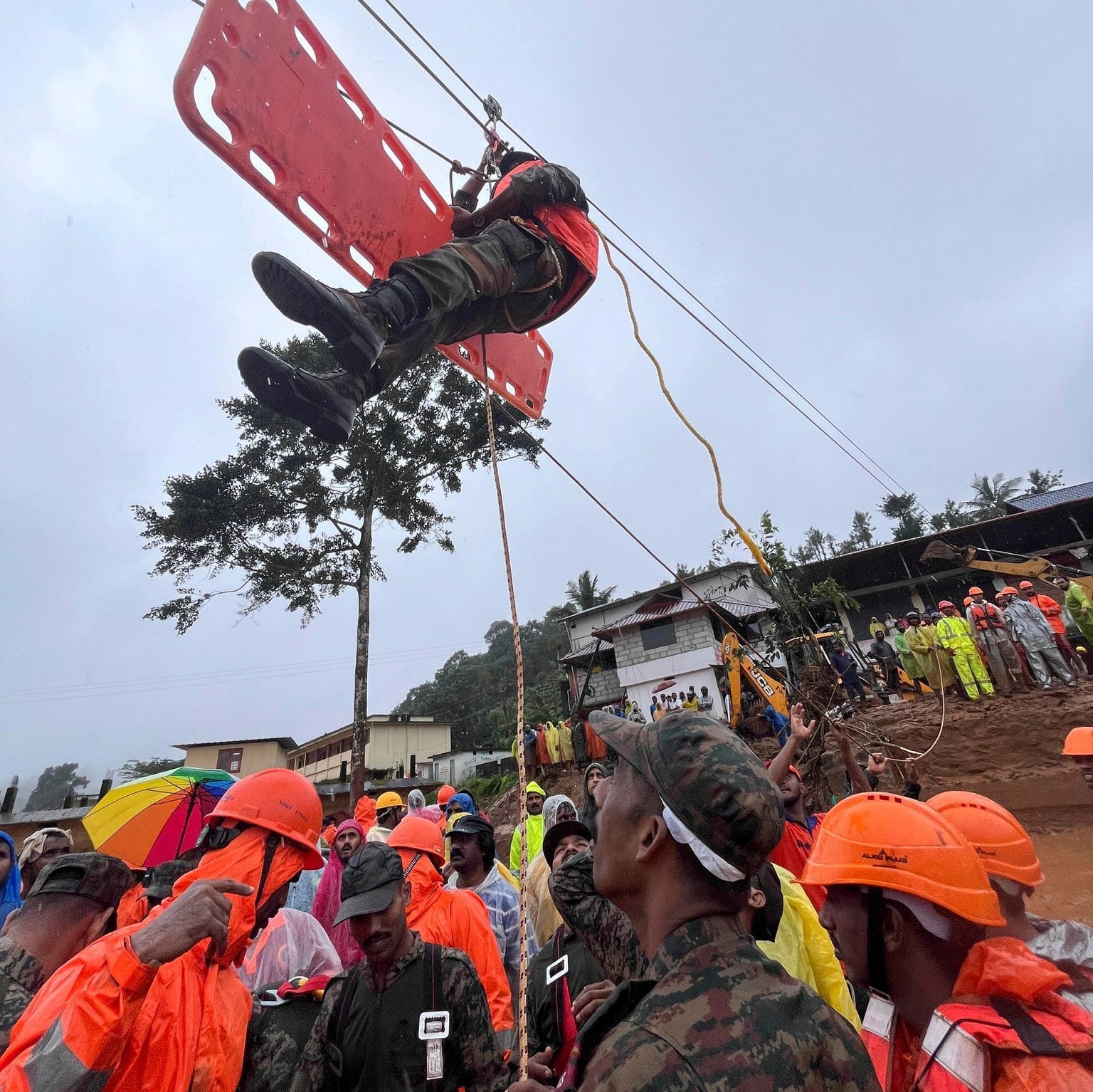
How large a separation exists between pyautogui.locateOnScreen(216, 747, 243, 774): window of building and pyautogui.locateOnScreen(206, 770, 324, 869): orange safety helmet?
26058mm

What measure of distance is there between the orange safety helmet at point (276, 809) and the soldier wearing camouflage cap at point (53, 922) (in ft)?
1.09

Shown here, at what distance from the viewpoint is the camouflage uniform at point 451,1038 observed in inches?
81.5

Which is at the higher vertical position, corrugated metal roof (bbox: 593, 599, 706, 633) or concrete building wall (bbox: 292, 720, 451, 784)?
corrugated metal roof (bbox: 593, 599, 706, 633)

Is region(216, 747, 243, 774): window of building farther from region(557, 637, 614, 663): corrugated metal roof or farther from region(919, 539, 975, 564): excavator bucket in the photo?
region(919, 539, 975, 564): excavator bucket

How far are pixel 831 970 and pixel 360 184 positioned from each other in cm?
404

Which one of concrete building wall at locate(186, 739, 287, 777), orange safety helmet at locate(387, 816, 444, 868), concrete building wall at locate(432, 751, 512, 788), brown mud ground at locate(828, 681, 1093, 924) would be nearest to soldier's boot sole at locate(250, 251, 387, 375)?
orange safety helmet at locate(387, 816, 444, 868)

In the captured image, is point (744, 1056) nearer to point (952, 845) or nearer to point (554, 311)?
point (952, 845)

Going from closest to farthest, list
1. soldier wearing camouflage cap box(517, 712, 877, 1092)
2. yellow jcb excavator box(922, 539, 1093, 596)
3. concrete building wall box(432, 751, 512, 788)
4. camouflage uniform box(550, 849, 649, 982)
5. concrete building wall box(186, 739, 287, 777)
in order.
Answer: soldier wearing camouflage cap box(517, 712, 877, 1092) < camouflage uniform box(550, 849, 649, 982) < yellow jcb excavator box(922, 539, 1093, 596) < concrete building wall box(186, 739, 287, 777) < concrete building wall box(432, 751, 512, 788)

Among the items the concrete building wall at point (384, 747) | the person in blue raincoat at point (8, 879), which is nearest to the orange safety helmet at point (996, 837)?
the person in blue raincoat at point (8, 879)

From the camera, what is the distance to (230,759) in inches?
963

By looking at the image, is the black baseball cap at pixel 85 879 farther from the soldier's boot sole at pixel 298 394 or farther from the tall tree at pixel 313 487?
the tall tree at pixel 313 487

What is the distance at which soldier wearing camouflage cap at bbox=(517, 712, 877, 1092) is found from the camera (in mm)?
→ 903

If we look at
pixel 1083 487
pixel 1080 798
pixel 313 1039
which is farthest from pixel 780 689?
pixel 313 1039

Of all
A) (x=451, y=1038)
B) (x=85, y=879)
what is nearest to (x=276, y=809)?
(x=85, y=879)
